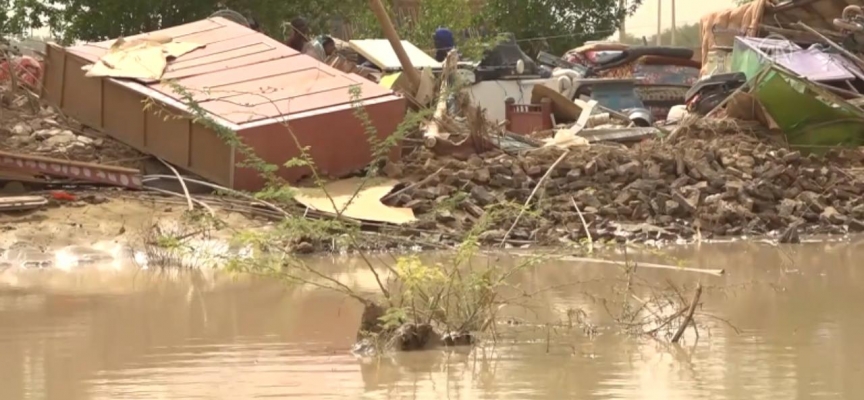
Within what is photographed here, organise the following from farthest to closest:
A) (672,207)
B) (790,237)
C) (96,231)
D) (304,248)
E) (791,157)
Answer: (791,157)
(672,207)
(790,237)
(96,231)
(304,248)

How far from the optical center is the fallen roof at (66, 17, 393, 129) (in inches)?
518

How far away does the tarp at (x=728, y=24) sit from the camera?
21.1 metres

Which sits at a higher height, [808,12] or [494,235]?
[808,12]

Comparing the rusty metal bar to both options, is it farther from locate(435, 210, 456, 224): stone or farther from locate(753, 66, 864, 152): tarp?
locate(753, 66, 864, 152): tarp

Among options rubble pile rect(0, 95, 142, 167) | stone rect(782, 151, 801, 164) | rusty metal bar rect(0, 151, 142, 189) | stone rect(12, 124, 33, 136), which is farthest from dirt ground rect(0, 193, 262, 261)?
stone rect(782, 151, 801, 164)

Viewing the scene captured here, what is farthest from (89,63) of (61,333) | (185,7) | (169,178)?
(185,7)

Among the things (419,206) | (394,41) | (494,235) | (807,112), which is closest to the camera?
(494,235)

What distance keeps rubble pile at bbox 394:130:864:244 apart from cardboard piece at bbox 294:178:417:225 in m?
0.25

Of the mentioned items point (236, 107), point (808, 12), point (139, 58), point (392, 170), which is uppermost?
point (808, 12)

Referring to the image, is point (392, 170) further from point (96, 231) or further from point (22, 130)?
point (22, 130)

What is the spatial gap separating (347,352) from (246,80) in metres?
7.35

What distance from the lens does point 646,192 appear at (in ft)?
45.1

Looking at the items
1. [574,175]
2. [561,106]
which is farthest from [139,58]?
[561,106]

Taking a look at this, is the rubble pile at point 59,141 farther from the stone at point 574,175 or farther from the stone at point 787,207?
the stone at point 787,207
